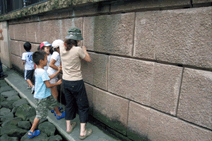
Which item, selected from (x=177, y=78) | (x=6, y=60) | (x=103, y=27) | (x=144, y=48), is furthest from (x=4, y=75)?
(x=177, y=78)

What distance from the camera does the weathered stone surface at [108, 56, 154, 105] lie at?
2.11 m

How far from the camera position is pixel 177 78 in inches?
71.1

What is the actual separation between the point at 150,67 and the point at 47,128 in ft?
7.58

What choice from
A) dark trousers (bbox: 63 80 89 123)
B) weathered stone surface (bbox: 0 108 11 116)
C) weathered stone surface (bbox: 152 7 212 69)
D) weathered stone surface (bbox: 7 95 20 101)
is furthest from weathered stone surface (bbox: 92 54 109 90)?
weathered stone surface (bbox: 7 95 20 101)

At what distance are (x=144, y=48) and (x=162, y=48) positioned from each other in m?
0.26

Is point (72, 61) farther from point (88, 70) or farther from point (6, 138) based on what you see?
point (6, 138)

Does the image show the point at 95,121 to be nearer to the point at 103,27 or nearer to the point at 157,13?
the point at 103,27

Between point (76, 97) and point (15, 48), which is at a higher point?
point (15, 48)

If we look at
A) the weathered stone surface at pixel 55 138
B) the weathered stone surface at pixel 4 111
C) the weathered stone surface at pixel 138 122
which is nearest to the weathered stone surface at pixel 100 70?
the weathered stone surface at pixel 138 122

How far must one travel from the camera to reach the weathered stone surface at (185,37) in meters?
1.56

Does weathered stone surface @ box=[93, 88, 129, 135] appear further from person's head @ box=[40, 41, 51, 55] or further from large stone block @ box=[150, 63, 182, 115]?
person's head @ box=[40, 41, 51, 55]

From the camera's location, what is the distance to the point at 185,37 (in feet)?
5.54

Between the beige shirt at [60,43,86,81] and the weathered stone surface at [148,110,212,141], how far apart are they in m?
1.35

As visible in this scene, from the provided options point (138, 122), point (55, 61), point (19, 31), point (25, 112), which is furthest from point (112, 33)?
point (19, 31)
